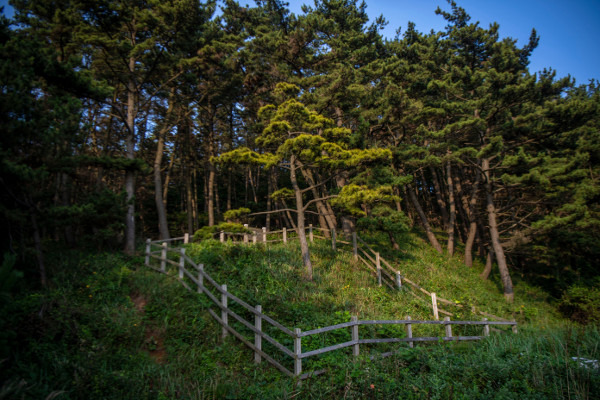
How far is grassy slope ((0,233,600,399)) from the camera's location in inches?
176

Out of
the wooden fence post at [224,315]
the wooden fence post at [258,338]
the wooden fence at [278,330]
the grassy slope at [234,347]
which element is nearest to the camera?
the grassy slope at [234,347]

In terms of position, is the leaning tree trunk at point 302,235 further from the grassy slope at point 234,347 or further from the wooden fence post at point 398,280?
the wooden fence post at point 398,280

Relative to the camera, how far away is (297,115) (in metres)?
11.7

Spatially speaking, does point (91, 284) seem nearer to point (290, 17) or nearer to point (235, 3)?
point (290, 17)

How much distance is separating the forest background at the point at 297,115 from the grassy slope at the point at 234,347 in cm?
183

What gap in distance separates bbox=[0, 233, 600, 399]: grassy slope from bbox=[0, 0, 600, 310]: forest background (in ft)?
6.00

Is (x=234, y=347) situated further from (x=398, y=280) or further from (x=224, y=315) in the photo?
(x=398, y=280)

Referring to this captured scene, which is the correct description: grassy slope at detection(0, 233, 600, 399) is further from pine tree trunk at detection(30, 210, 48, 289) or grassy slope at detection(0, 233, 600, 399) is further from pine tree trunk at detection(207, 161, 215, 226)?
pine tree trunk at detection(207, 161, 215, 226)

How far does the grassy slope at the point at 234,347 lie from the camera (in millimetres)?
4477

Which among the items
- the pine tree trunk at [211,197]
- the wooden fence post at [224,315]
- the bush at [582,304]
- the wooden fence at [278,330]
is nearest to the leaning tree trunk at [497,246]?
the bush at [582,304]

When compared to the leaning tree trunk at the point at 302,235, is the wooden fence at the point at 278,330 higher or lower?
lower

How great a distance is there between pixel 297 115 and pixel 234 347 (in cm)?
885

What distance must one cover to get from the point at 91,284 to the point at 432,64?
70.7ft

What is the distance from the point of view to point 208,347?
6.84 m
